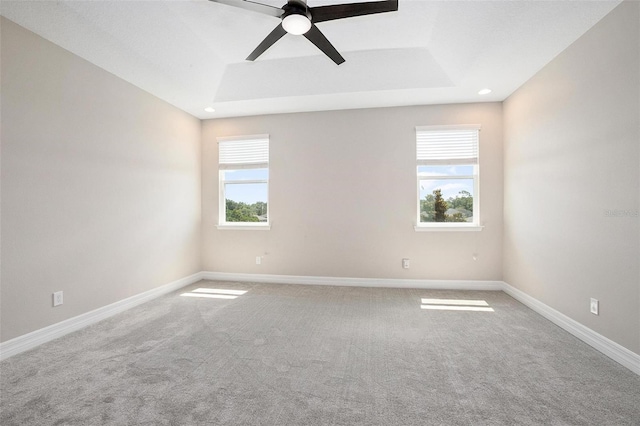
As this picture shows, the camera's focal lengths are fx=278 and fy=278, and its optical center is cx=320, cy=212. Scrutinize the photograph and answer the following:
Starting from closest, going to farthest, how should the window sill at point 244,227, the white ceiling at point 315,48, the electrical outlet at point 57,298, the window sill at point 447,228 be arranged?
1. the white ceiling at point 315,48
2. the electrical outlet at point 57,298
3. the window sill at point 447,228
4. the window sill at point 244,227

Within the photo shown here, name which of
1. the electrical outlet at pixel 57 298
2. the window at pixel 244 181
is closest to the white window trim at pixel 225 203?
the window at pixel 244 181

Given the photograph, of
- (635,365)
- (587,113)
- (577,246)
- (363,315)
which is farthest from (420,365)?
(587,113)

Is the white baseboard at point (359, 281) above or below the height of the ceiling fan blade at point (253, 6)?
below

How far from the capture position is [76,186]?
9.29 ft

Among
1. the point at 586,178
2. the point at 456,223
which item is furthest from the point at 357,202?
the point at 586,178

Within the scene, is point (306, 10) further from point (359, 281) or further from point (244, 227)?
point (359, 281)

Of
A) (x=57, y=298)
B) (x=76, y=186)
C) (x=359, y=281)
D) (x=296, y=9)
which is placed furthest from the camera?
(x=359, y=281)

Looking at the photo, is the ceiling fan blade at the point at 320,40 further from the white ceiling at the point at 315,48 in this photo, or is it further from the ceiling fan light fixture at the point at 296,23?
the white ceiling at the point at 315,48

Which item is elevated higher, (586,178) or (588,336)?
(586,178)

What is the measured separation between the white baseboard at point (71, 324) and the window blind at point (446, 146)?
424 centimetres

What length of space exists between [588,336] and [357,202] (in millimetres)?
2885

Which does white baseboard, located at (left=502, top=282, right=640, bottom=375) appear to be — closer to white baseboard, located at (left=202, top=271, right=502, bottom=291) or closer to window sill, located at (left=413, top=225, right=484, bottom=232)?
white baseboard, located at (left=202, top=271, right=502, bottom=291)

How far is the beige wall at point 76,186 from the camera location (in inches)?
92.4

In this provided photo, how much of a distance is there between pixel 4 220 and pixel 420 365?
11.5 feet
